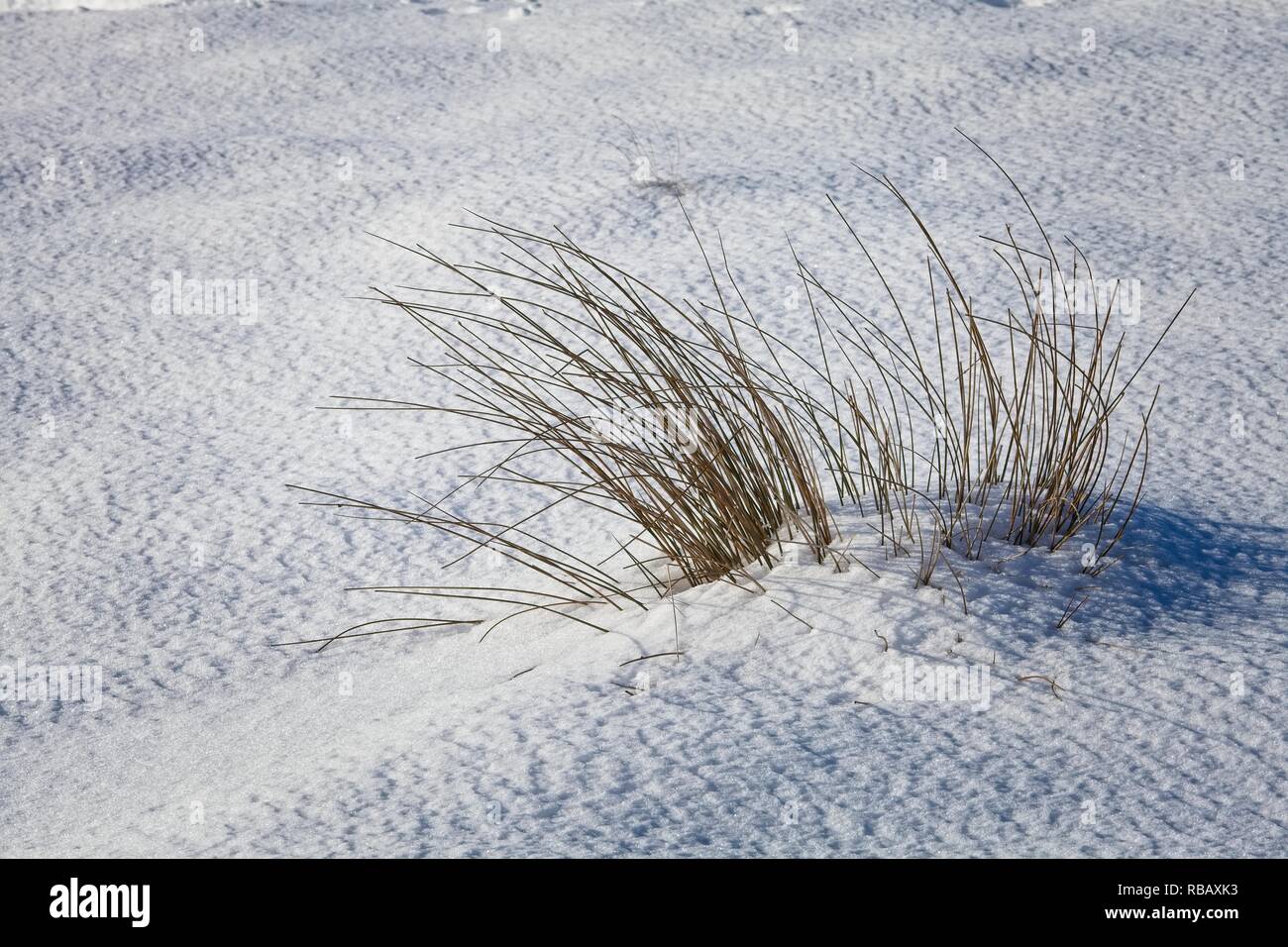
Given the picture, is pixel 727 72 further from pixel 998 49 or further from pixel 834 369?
pixel 834 369

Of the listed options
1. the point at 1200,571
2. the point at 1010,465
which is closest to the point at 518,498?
the point at 1010,465

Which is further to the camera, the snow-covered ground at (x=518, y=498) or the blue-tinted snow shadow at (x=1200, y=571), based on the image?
the blue-tinted snow shadow at (x=1200, y=571)

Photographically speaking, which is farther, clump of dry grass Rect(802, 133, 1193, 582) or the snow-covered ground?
clump of dry grass Rect(802, 133, 1193, 582)

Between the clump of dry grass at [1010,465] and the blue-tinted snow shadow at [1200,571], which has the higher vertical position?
the clump of dry grass at [1010,465]

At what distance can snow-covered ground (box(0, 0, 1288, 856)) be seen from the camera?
118cm

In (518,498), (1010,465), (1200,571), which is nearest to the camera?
(1200,571)

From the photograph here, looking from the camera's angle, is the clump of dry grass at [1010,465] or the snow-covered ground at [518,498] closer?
the snow-covered ground at [518,498]

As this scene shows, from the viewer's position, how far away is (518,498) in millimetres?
2047

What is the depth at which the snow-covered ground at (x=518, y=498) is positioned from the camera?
118 cm

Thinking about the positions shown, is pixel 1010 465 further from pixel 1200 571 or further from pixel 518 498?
pixel 518 498
